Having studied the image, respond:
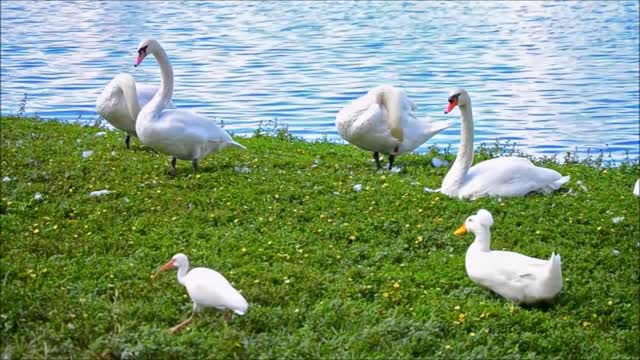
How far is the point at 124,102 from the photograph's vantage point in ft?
41.0

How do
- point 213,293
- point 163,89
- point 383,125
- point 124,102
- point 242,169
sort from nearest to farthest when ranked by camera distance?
point 213,293, point 242,169, point 163,89, point 383,125, point 124,102

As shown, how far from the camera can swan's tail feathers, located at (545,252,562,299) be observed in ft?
23.5

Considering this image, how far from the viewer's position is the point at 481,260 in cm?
760

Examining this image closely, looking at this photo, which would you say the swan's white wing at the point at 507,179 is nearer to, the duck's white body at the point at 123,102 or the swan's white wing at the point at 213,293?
the swan's white wing at the point at 213,293

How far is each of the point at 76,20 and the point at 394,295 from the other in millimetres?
25090

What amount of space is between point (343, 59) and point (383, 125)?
12721 millimetres

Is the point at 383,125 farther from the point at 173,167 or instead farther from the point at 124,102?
the point at 124,102

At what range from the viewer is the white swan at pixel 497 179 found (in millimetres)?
10000

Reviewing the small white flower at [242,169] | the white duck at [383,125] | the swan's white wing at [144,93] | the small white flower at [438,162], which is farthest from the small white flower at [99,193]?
the small white flower at [438,162]

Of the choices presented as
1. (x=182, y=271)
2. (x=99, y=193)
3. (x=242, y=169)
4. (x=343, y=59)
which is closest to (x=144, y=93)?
(x=242, y=169)

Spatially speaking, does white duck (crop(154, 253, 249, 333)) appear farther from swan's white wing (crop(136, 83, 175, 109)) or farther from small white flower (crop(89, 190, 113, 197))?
swan's white wing (crop(136, 83, 175, 109))

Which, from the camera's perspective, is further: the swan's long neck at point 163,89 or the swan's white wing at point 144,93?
the swan's white wing at point 144,93

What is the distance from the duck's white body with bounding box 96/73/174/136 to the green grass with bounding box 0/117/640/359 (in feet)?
2.60

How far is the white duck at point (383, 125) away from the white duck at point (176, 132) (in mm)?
1262
